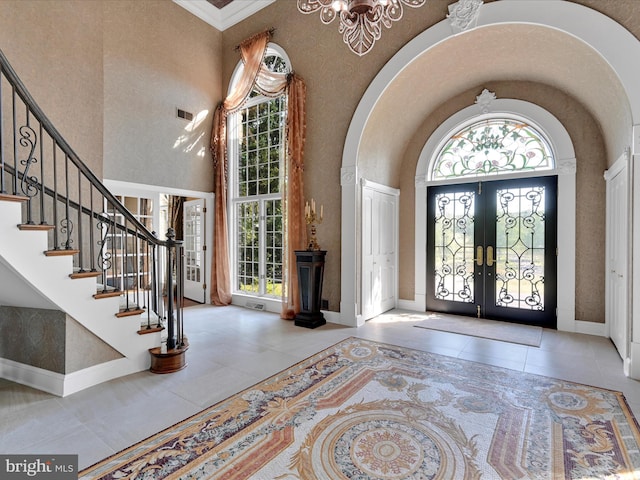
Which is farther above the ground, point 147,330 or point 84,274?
point 84,274

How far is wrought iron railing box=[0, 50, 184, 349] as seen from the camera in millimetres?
2568

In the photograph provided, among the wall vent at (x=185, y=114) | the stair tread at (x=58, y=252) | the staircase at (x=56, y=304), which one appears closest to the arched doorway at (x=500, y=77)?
the staircase at (x=56, y=304)

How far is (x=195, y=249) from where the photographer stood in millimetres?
6629

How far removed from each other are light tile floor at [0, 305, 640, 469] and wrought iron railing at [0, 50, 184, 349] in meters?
0.54

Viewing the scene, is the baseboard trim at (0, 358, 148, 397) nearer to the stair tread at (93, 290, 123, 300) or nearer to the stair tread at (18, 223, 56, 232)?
the stair tread at (93, 290, 123, 300)

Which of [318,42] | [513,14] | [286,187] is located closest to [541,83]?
[513,14]

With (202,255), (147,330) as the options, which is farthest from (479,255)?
(202,255)

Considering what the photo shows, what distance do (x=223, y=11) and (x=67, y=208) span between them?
5.27 meters

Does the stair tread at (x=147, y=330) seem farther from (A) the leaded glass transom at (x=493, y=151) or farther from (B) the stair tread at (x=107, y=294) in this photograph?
(A) the leaded glass transom at (x=493, y=151)

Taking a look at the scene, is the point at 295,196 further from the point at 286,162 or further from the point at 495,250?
the point at 495,250

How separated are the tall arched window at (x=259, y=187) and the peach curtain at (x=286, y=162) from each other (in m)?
0.18

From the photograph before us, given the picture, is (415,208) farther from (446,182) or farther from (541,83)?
(541,83)

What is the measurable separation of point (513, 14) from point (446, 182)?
2461 mm

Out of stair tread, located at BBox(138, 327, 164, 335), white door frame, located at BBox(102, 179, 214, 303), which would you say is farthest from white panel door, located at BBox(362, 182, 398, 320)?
white door frame, located at BBox(102, 179, 214, 303)
